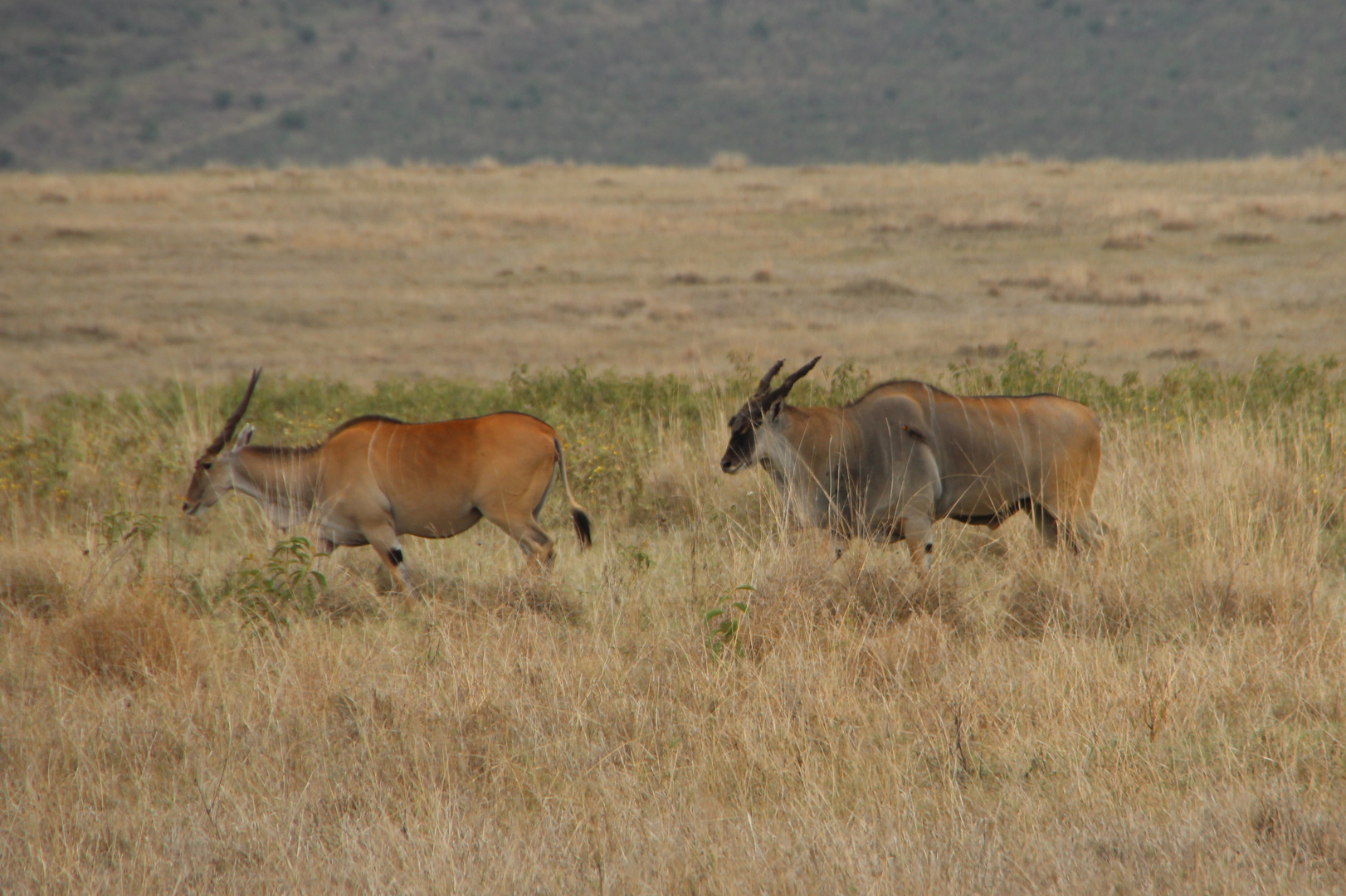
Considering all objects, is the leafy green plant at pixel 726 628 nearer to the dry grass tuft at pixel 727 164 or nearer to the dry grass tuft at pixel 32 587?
the dry grass tuft at pixel 32 587

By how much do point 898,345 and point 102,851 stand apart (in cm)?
1344

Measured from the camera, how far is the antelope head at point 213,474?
769cm

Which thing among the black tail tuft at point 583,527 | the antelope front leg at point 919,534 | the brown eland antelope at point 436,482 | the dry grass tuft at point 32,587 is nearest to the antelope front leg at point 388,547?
the brown eland antelope at point 436,482

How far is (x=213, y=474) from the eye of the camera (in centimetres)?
777

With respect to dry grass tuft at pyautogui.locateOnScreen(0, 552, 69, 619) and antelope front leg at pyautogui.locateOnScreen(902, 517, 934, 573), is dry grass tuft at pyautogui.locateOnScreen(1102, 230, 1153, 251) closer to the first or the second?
antelope front leg at pyautogui.locateOnScreen(902, 517, 934, 573)

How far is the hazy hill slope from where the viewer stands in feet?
205

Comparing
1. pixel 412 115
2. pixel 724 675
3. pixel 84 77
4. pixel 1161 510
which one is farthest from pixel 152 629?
pixel 84 77

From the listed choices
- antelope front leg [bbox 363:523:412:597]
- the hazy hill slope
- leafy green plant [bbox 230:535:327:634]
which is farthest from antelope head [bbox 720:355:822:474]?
the hazy hill slope

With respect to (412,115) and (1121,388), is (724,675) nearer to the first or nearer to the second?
(1121,388)

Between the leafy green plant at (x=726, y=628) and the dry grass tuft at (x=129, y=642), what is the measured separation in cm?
218

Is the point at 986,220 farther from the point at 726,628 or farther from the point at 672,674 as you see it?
the point at 672,674

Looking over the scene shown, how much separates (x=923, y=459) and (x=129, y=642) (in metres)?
3.86

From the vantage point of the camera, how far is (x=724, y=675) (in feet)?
16.3

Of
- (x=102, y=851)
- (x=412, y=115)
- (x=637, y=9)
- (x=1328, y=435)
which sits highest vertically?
(x=637, y=9)
